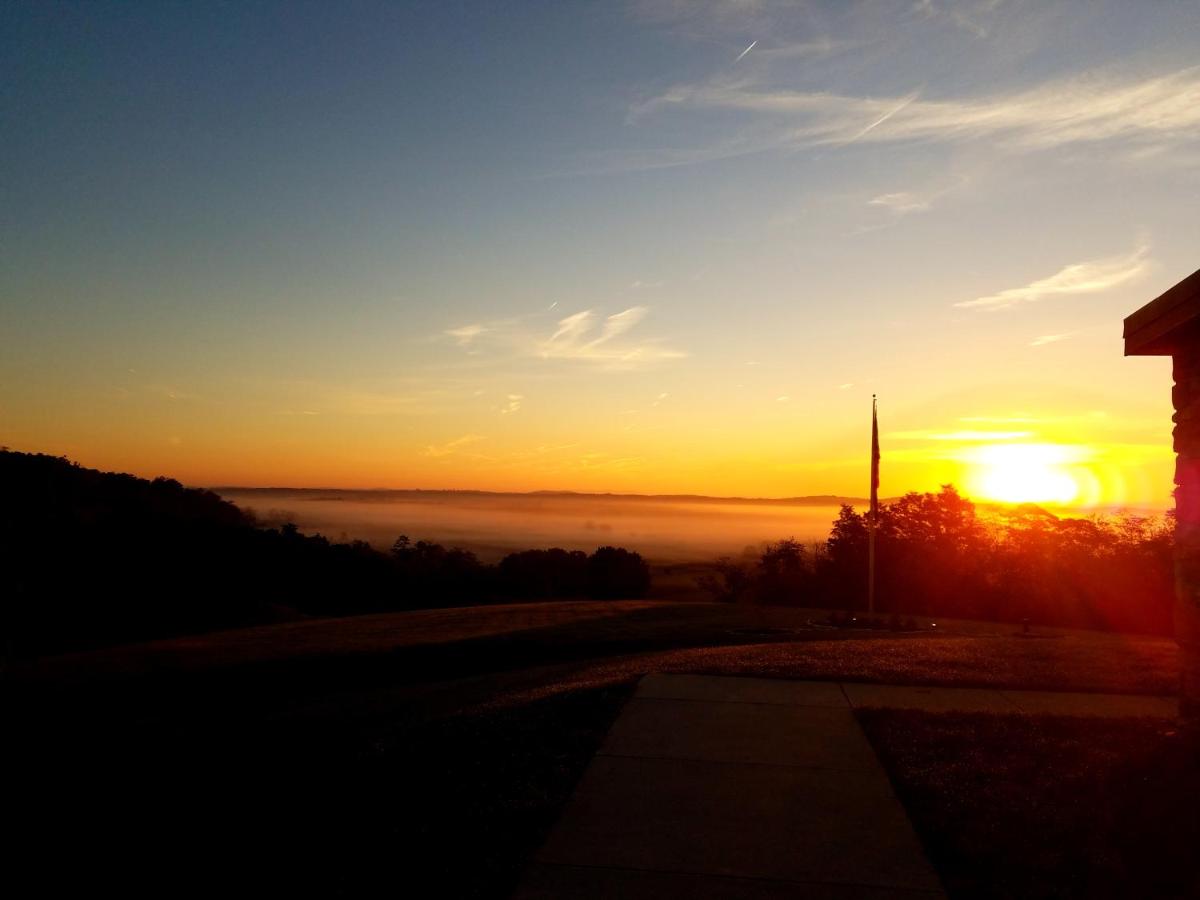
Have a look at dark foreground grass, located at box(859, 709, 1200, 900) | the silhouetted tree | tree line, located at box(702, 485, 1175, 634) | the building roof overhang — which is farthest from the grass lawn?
the silhouetted tree

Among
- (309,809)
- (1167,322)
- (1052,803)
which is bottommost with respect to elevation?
(309,809)

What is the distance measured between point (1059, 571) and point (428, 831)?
2498 cm

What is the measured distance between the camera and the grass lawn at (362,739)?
550 cm

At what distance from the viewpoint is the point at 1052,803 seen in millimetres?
6234

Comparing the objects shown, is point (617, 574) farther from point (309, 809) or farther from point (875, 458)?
point (309, 809)

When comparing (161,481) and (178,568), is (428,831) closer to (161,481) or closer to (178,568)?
(178,568)

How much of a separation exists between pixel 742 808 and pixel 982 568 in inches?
967

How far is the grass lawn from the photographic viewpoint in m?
5.50

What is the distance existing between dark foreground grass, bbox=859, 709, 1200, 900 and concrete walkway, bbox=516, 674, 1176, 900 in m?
0.26

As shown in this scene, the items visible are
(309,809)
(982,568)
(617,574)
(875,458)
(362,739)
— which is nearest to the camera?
(309,809)

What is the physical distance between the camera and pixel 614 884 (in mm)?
5141

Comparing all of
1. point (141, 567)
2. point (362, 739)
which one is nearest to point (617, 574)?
point (141, 567)

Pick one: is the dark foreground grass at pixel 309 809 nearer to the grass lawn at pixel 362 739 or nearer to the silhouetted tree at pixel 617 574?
the grass lawn at pixel 362 739

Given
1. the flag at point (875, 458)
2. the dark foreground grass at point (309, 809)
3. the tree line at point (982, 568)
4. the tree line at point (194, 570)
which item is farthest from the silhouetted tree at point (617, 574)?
the dark foreground grass at point (309, 809)
